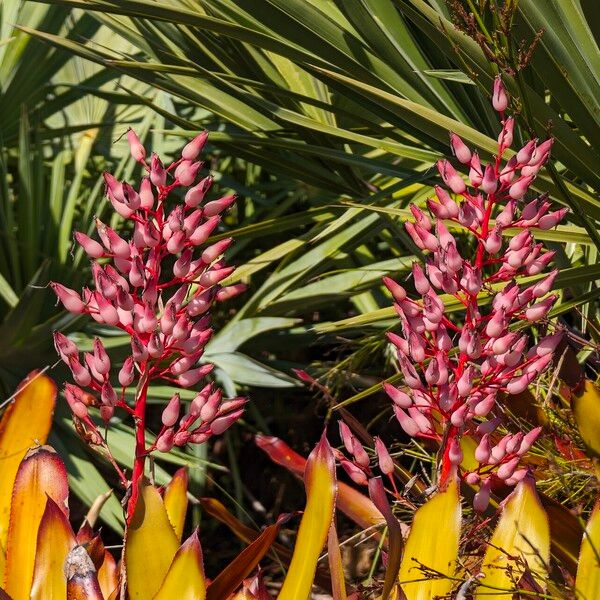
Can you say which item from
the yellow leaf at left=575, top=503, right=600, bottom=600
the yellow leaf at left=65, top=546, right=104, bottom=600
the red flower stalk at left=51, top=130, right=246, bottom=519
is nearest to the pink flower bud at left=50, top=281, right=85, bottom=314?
the red flower stalk at left=51, top=130, right=246, bottom=519

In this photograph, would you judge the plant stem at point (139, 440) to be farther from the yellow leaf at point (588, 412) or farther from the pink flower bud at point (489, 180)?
the yellow leaf at point (588, 412)

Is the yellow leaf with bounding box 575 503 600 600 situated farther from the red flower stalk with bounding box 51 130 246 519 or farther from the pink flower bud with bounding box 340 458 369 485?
the red flower stalk with bounding box 51 130 246 519

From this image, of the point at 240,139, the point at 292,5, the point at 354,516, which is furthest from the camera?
the point at 240,139

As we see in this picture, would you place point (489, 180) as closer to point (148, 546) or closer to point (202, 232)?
point (202, 232)

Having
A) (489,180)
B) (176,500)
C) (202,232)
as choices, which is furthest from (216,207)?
(176,500)

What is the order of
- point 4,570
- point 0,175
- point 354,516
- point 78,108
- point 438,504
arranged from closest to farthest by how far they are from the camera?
point 438,504
point 4,570
point 354,516
point 0,175
point 78,108

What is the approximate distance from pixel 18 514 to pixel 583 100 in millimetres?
866

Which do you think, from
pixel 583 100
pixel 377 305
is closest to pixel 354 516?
pixel 583 100

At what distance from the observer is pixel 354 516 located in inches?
52.5

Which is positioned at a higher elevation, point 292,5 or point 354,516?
point 292,5

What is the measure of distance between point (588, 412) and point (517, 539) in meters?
0.23

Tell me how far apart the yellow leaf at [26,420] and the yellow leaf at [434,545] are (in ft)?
1.71

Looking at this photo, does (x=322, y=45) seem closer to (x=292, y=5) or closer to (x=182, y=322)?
(x=292, y=5)

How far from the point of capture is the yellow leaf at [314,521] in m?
1.08
